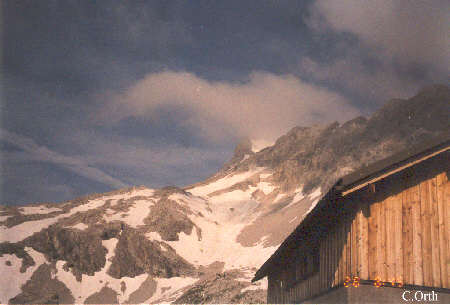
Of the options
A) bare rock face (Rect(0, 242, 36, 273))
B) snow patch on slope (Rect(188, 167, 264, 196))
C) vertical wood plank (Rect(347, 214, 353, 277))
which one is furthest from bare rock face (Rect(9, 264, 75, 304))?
snow patch on slope (Rect(188, 167, 264, 196))

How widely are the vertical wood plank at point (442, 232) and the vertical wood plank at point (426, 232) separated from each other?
21cm

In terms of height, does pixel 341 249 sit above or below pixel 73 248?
below

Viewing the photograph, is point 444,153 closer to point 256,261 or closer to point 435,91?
point 256,261

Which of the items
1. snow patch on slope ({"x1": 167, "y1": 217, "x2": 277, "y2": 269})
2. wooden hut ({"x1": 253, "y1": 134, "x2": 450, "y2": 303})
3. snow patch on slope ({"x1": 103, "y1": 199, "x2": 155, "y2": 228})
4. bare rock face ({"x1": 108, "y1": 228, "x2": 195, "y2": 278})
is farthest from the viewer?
snow patch on slope ({"x1": 103, "y1": 199, "x2": 155, "y2": 228})

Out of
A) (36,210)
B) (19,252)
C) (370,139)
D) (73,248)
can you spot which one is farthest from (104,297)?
(370,139)

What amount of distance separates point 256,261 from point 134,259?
25.1 m

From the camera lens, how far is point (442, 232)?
900cm

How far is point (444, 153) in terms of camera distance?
30.7ft

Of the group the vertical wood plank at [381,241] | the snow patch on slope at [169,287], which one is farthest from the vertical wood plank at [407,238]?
the snow patch on slope at [169,287]

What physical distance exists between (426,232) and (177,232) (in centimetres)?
9941

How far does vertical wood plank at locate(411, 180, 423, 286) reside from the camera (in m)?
8.90

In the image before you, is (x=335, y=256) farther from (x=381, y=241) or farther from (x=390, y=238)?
(x=390, y=238)

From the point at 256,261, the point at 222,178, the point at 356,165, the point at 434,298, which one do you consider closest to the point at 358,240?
the point at 434,298

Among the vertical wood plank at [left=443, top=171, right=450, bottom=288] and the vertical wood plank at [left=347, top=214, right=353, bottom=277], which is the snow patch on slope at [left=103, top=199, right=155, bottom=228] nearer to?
the vertical wood plank at [left=347, top=214, right=353, bottom=277]
